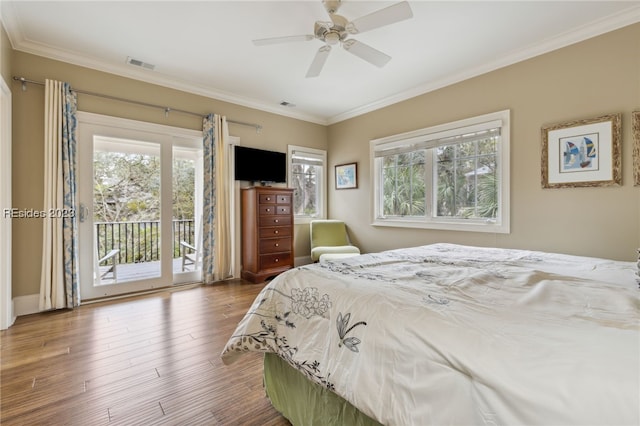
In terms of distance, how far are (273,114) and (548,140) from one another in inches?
147

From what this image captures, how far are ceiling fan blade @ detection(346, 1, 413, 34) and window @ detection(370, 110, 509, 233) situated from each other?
1895 millimetres

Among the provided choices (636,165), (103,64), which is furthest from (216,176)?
(636,165)

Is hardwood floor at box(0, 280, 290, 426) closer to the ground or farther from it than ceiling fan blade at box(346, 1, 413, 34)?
closer to the ground

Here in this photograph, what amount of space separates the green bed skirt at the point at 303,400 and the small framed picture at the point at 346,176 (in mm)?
3732

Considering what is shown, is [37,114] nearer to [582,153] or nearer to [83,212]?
[83,212]

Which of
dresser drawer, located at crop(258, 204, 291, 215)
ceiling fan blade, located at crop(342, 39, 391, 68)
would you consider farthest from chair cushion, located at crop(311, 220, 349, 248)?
ceiling fan blade, located at crop(342, 39, 391, 68)

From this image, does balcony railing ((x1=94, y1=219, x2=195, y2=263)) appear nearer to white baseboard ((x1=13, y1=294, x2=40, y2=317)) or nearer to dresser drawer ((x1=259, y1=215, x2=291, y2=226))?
white baseboard ((x1=13, y1=294, x2=40, y2=317))

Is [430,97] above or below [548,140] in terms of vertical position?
above

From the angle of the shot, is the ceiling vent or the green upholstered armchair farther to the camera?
the green upholstered armchair

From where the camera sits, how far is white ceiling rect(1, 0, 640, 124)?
7.89 feet

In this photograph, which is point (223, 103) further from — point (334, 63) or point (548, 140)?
point (548, 140)

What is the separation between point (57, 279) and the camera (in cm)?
300

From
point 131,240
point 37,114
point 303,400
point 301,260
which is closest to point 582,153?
point 303,400

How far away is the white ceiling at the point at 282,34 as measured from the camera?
2404mm
